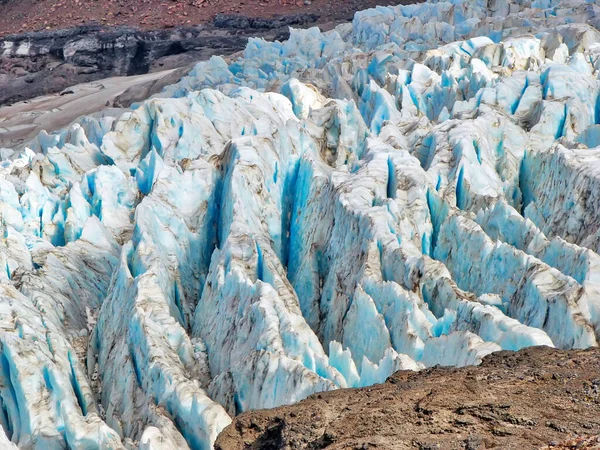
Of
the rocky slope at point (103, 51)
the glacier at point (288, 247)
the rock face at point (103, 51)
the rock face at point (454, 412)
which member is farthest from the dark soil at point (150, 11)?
→ the rock face at point (454, 412)

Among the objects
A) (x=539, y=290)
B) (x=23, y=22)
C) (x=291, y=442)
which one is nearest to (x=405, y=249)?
(x=539, y=290)

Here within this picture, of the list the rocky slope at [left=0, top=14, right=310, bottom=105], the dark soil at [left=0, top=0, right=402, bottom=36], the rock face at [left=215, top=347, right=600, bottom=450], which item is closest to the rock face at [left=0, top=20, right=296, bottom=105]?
the rocky slope at [left=0, top=14, right=310, bottom=105]

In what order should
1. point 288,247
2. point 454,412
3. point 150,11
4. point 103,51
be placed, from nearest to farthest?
point 454,412
point 288,247
point 103,51
point 150,11

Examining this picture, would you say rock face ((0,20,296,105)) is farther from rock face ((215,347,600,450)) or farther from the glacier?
rock face ((215,347,600,450))

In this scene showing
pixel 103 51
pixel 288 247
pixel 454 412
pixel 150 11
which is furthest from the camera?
pixel 150 11

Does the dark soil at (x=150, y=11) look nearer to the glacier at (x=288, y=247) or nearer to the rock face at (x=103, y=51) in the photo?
the rock face at (x=103, y=51)

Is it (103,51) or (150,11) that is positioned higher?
(150,11)

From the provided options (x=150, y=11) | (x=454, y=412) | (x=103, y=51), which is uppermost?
(x=454, y=412)

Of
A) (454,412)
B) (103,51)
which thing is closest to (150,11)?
(103,51)

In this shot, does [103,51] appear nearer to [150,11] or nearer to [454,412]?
[150,11]
